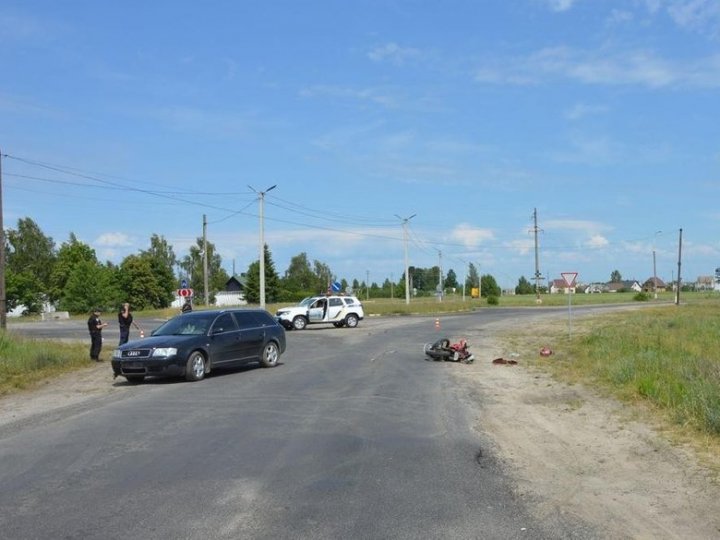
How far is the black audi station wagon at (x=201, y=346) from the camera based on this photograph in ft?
54.7

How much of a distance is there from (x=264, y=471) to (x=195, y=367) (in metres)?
9.65

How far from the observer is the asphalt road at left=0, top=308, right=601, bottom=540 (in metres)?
6.02

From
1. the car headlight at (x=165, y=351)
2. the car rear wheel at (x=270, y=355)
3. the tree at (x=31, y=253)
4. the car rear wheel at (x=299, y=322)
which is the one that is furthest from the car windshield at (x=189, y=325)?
the tree at (x=31, y=253)

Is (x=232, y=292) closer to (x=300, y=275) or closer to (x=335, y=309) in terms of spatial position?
(x=300, y=275)

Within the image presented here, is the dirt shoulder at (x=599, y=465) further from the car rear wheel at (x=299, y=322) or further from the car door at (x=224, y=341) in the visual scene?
the car rear wheel at (x=299, y=322)

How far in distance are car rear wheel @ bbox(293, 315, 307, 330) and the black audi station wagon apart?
1969 centimetres

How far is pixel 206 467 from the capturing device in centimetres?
804

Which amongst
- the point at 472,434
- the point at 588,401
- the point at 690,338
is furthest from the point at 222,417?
the point at 690,338

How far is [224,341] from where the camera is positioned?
18.2m

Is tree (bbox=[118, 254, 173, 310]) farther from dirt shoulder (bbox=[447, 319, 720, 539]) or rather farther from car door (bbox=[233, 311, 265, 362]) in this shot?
dirt shoulder (bbox=[447, 319, 720, 539])

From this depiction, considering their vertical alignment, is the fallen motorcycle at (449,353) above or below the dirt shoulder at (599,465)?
above

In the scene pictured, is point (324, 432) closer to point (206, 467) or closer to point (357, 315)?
point (206, 467)

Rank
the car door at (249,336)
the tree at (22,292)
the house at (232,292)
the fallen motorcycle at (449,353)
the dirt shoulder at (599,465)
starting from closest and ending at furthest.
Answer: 1. the dirt shoulder at (599,465)
2. the car door at (249,336)
3. the fallen motorcycle at (449,353)
4. the tree at (22,292)
5. the house at (232,292)

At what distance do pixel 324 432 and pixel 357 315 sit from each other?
31.7 m
